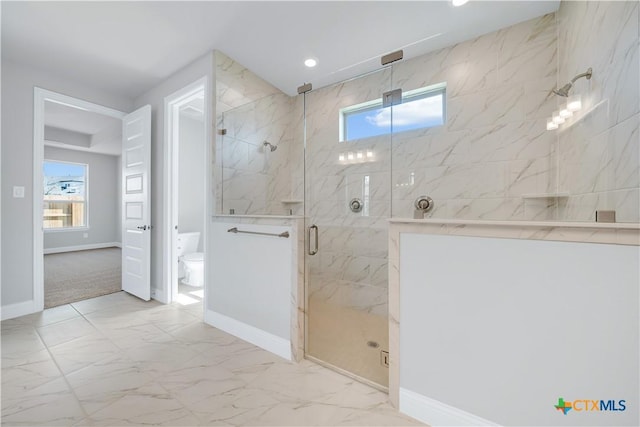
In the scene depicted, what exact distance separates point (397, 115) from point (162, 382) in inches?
97.2

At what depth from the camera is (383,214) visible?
2045 millimetres

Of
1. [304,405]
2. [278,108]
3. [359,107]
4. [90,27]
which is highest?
[90,27]

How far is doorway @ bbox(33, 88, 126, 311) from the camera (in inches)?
163

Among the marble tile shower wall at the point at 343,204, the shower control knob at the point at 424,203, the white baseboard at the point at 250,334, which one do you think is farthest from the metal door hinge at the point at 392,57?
the white baseboard at the point at 250,334

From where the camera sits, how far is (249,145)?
2.66 meters

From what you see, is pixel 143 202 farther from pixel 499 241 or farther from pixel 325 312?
pixel 499 241

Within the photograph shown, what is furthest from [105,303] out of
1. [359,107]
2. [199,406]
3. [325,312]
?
[359,107]

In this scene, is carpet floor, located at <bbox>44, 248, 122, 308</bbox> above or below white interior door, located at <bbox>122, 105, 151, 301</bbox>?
below

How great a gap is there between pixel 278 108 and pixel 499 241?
243cm

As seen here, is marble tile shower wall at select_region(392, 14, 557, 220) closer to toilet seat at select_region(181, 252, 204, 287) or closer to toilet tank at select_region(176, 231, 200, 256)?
toilet seat at select_region(181, 252, 204, 287)

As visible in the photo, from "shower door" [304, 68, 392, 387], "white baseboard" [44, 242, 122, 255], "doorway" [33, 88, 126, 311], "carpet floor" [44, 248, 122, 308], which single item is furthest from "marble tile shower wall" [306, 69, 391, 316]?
"white baseboard" [44, 242, 122, 255]

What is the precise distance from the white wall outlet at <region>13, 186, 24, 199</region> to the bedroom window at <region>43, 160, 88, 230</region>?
14.7 feet

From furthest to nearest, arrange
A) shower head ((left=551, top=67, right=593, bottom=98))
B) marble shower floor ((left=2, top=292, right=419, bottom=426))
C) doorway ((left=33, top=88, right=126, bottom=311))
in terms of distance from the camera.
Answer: doorway ((left=33, top=88, right=126, bottom=311))
shower head ((left=551, top=67, right=593, bottom=98))
marble shower floor ((left=2, top=292, right=419, bottom=426))

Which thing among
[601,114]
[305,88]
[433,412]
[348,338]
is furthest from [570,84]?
[348,338]
